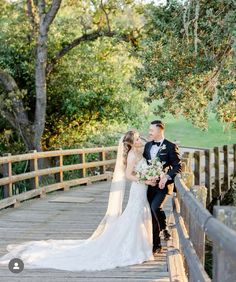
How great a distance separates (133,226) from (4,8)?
1657 centimetres

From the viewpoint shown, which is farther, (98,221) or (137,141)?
(98,221)

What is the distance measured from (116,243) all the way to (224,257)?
5.30m

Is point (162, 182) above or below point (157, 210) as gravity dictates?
above

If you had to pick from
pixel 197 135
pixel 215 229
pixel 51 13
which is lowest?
pixel 215 229

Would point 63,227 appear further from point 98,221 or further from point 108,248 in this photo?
point 108,248

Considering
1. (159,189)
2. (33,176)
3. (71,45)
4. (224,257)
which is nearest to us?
(224,257)

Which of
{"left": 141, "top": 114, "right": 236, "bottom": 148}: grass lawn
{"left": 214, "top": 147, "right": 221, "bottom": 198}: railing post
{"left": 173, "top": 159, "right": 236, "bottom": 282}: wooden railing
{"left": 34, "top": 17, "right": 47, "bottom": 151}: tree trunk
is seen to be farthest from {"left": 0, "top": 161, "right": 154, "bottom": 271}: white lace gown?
{"left": 141, "top": 114, "right": 236, "bottom": 148}: grass lawn

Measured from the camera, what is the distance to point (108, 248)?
29.8 ft

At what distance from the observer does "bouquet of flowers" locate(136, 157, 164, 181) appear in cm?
900

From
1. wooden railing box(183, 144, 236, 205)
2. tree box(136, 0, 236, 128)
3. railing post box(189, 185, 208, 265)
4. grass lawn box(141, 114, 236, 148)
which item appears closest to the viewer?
railing post box(189, 185, 208, 265)

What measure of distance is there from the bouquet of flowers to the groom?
17 centimetres

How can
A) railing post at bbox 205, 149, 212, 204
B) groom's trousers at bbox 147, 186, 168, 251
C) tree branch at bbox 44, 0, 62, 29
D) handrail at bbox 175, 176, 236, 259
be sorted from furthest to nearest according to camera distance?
railing post at bbox 205, 149, 212, 204
tree branch at bbox 44, 0, 62, 29
groom's trousers at bbox 147, 186, 168, 251
handrail at bbox 175, 176, 236, 259

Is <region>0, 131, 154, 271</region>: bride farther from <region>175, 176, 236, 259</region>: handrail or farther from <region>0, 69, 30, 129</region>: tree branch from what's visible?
<region>0, 69, 30, 129</region>: tree branch

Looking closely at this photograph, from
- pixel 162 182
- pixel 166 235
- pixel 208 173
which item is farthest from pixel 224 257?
pixel 208 173
